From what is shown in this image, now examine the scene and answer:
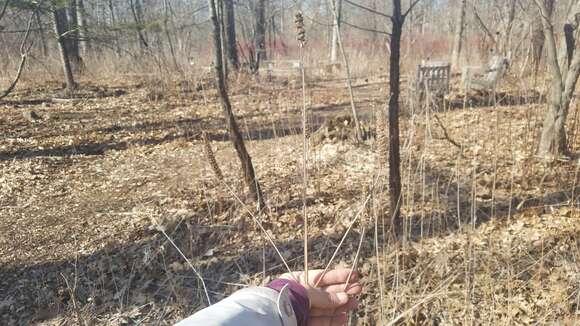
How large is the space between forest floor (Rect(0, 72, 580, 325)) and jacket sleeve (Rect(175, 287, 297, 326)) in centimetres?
37

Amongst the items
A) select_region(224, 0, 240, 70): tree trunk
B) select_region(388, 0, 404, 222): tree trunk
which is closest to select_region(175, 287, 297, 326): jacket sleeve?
select_region(388, 0, 404, 222): tree trunk

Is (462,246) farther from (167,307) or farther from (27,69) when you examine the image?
(27,69)

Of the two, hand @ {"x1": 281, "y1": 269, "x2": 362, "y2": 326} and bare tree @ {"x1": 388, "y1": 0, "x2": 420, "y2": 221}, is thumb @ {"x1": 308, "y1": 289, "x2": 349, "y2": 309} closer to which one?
hand @ {"x1": 281, "y1": 269, "x2": 362, "y2": 326}

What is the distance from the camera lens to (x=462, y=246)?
254cm

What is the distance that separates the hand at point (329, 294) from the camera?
1.11 meters

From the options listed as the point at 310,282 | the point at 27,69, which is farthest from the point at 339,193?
the point at 27,69

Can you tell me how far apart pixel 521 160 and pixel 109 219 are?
4189mm

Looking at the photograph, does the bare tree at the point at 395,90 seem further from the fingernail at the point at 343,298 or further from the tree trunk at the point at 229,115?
the tree trunk at the point at 229,115

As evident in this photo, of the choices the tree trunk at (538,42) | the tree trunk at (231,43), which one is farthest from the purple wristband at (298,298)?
the tree trunk at (231,43)

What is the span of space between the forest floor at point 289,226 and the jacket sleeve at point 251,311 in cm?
37

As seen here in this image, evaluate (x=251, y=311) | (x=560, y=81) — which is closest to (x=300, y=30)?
(x=251, y=311)

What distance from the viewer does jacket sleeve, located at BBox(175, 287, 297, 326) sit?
0.78 metres

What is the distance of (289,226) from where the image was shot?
3.31 m

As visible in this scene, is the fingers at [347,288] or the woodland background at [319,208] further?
the woodland background at [319,208]
